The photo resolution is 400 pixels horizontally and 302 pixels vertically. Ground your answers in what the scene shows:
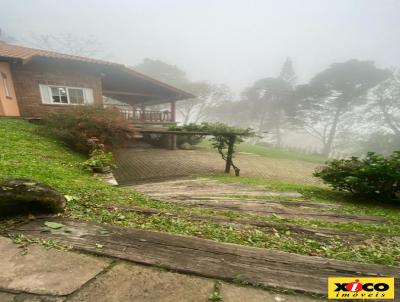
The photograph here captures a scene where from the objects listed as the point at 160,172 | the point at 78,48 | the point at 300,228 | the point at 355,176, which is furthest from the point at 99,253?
the point at 78,48

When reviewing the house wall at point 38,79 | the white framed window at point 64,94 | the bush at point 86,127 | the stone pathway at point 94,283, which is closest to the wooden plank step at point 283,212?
the stone pathway at point 94,283

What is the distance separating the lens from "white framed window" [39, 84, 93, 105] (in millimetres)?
12492

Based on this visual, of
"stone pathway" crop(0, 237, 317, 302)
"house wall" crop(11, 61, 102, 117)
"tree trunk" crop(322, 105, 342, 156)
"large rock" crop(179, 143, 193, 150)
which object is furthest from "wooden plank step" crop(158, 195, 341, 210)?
"tree trunk" crop(322, 105, 342, 156)

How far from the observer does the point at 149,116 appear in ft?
57.1

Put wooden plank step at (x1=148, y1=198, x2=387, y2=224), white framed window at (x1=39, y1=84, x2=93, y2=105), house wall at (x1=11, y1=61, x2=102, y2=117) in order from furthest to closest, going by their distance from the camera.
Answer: white framed window at (x1=39, y1=84, x2=93, y2=105) < house wall at (x1=11, y1=61, x2=102, y2=117) < wooden plank step at (x1=148, y1=198, x2=387, y2=224)

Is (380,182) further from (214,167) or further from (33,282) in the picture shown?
(214,167)

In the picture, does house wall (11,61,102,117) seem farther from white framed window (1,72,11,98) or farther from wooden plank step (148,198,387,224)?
wooden plank step (148,198,387,224)

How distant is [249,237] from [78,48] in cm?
5240

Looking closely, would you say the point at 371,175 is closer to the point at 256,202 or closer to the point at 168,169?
the point at 256,202

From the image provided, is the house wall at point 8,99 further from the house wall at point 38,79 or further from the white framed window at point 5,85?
the house wall at point 38,79

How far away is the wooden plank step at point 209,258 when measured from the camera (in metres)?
1.30

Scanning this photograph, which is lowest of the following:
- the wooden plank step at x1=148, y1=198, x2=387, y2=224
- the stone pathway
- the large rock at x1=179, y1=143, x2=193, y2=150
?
the large rock at x1=179, y1=143, x2=193, y2=150

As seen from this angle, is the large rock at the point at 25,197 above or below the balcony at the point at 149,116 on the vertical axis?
above
